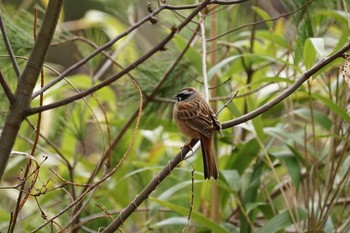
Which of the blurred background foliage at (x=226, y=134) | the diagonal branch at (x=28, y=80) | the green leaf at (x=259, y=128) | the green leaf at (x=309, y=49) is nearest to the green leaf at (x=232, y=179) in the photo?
the blurred background foliage at (x=226, y=134)

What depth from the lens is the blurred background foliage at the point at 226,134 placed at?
1914mm

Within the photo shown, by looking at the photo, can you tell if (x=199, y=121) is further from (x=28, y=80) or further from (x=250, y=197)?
(x=28, y=80)

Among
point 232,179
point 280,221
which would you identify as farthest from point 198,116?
point 280,221

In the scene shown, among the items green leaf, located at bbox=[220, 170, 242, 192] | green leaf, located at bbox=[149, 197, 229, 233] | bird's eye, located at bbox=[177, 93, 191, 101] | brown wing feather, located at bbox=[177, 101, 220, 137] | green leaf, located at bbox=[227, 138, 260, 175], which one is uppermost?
bird's eye, located at bbox=[177, 93, 191, 101]

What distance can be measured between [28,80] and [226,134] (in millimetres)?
1226

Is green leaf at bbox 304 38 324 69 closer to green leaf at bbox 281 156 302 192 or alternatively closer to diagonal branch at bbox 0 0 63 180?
green leaf at bbox 281 156 302 192

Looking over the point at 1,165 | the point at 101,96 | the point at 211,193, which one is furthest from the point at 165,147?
the point at 1,165

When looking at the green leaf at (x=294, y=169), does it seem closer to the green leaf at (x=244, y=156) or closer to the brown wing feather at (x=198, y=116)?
the green leaf at (x=244, y=156)

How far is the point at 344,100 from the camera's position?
2.08m

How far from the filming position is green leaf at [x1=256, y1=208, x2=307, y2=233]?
184cm

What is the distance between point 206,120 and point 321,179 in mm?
500

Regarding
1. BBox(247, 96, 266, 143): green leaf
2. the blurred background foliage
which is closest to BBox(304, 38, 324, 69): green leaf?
the blurred background foliage

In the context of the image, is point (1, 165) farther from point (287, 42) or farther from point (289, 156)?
point (287, 42)

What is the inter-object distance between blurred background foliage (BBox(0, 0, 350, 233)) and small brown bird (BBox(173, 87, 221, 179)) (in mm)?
94
